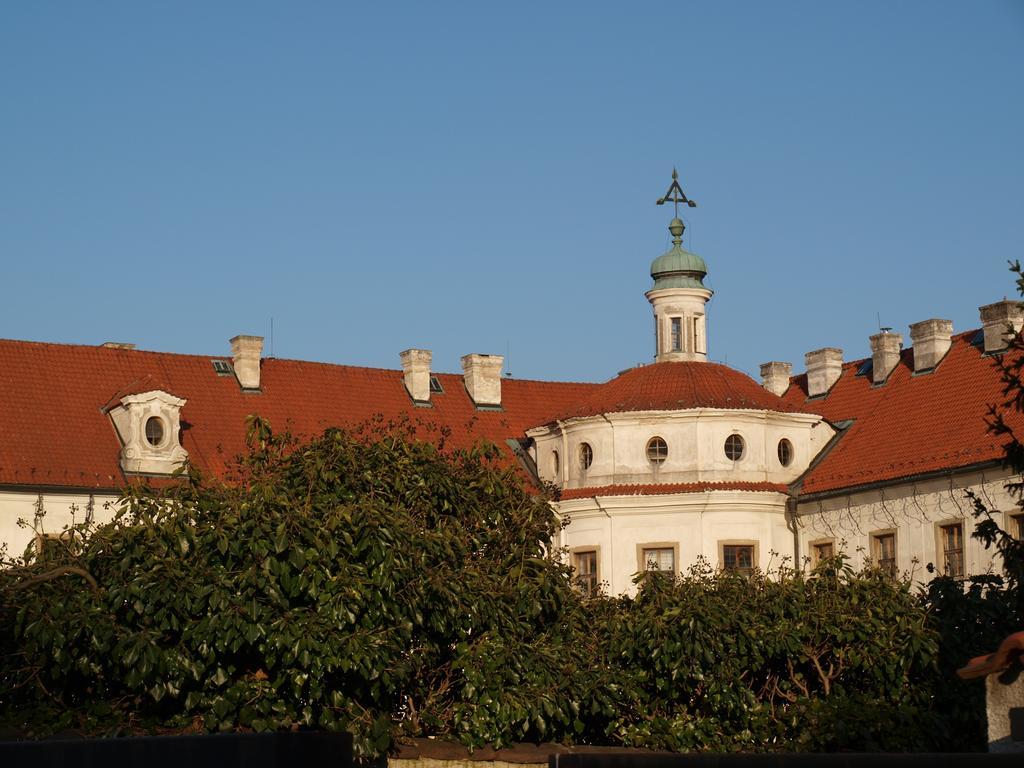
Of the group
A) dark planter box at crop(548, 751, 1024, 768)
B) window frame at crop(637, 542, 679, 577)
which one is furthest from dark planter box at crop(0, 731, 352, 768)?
window frame at crop(637, 542, 679, 577)

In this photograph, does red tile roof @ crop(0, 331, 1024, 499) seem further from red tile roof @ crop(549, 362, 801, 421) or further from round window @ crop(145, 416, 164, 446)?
round window @ crop(145, 416, 164, 446)

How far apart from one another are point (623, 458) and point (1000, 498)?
10969mm

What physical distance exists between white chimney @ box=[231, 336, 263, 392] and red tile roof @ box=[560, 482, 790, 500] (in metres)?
11.3

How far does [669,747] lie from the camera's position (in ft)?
111

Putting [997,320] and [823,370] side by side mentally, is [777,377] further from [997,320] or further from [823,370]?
[997,320]

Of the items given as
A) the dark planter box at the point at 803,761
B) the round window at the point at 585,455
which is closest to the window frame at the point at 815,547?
the round window at the point at 585,455

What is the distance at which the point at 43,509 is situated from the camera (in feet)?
166

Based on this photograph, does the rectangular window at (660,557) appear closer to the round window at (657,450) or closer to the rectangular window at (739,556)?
the rectangular window at (739,556)

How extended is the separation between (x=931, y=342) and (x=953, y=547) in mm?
7139

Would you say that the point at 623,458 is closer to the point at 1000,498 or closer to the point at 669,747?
the point at 1000,498

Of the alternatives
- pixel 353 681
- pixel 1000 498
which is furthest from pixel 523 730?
pixel 1000 498

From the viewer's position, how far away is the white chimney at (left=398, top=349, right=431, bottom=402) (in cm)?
5994

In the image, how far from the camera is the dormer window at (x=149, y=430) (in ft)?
173

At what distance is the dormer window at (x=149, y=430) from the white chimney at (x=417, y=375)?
28.4 ft
